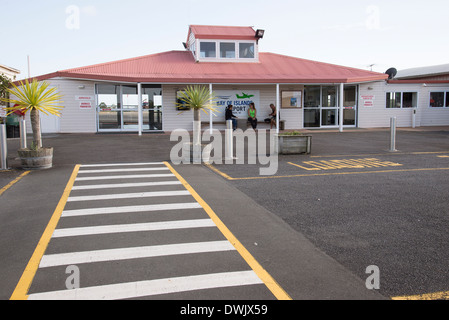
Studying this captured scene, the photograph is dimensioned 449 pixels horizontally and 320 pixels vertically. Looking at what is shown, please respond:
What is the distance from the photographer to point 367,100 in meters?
25.4

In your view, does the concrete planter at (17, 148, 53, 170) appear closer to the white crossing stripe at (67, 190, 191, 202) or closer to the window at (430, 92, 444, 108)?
the white crossing stripe at (67, 190, 191, 202)

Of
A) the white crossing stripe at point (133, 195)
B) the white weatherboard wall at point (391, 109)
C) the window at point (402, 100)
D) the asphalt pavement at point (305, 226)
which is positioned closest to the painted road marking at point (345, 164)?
the asphalt pavement at point (305, 226)

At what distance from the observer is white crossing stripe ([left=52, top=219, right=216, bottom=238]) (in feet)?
17.5

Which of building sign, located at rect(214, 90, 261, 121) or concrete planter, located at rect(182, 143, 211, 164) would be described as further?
building sign, located at rect(214, 90, 261, 121)

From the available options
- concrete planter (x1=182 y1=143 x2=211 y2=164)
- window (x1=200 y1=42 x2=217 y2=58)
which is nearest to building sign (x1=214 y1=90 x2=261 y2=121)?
window (x1=200 y1=42 x2=217 y2=58)

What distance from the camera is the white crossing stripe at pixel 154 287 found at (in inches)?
140

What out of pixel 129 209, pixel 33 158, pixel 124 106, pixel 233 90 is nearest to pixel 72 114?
pixel 124 106

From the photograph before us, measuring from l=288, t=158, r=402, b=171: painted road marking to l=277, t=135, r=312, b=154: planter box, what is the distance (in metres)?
1.45

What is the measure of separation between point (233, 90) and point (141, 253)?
20.0 m

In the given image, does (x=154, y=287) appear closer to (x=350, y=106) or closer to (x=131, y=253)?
(x=131, y=253)

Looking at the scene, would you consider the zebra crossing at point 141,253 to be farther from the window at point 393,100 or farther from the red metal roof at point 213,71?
the window at point 393,100

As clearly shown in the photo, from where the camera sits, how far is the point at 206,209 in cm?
650

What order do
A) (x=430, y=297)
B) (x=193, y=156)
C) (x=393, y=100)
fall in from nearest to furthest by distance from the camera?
(x=430, y=297) → (x=193, y=156) → (x=393, y=100)
